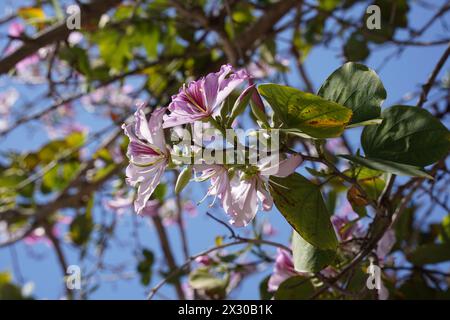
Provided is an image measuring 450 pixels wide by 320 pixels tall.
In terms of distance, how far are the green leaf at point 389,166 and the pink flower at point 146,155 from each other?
8.3 inches

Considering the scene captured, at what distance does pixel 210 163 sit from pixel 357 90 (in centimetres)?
19

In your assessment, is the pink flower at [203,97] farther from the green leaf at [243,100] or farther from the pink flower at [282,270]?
the pink flower at [282,270]

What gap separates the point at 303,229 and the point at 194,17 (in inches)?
38.2

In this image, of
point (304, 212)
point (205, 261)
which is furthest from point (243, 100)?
point (205, 261)

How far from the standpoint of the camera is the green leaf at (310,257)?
2.49 feet

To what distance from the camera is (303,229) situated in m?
0.70

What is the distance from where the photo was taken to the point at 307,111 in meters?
0.65

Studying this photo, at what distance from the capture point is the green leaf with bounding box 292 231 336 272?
2.49 ft

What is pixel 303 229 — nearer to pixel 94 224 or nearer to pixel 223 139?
pixel 223 139

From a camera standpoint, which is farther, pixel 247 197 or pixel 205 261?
pixel 205 261

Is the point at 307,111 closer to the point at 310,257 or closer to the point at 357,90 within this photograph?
the point at 357,90

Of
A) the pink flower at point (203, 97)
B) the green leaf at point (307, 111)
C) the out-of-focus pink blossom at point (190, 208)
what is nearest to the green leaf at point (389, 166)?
the green leaf at point (307, 111)

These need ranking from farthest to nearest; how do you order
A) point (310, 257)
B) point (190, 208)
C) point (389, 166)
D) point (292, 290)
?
1. point (190, 208)
2. point (292, 290)
3. point (310, 257)
4. point (389, 166)
